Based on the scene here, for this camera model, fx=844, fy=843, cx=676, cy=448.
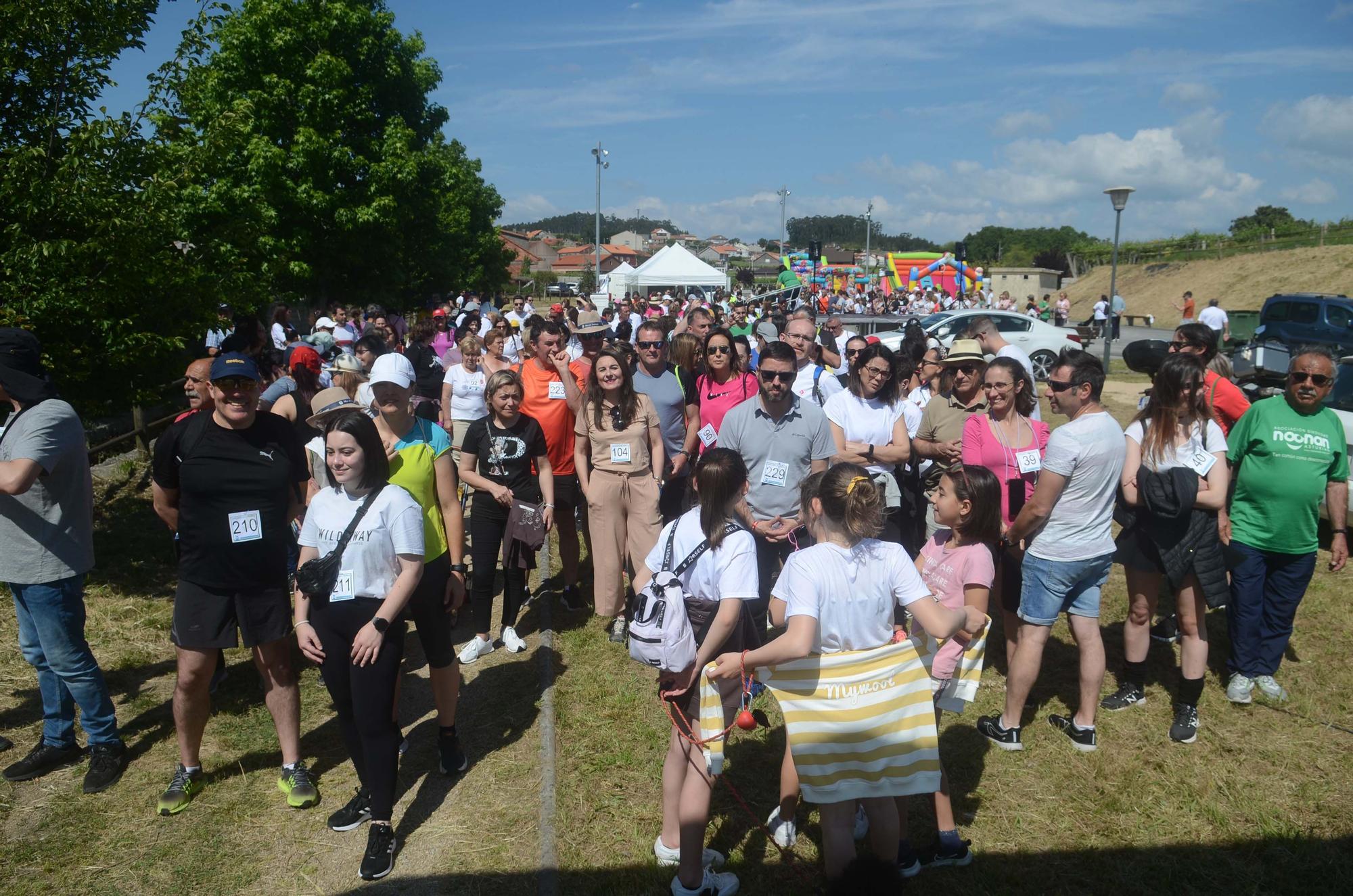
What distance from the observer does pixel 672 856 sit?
3.42 m

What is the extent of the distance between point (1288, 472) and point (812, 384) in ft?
10.6

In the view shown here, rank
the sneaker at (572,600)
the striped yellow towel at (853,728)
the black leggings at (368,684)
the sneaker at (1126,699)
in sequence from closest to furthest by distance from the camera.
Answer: the striped yellow towel at (853,728), the black leggings at (368,684), the sneaker at (1126,699), the sneaker at (572,600)

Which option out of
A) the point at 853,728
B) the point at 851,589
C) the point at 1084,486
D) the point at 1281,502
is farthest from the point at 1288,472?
the point at 853,728

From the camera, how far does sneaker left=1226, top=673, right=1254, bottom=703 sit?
475cm

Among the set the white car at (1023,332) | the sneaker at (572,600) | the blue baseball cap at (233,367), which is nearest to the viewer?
the blue baseball cap at (233,367)

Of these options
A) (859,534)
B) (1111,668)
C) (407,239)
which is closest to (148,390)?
(859,534)

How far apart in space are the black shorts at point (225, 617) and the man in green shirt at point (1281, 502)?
4.77 meters

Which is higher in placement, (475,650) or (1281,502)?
(1281,502)

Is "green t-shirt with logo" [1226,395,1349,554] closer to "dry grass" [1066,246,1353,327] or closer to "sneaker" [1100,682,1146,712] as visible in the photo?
"sneaker" [1100,682,1146,712]

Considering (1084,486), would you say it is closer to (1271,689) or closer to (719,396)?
(1271,689)

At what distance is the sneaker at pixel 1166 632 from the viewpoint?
18.4 feet

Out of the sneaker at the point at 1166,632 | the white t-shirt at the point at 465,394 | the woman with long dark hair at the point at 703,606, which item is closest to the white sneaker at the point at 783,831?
the woman with long dark hair at the point at 703,606

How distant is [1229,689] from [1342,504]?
3.90 ft

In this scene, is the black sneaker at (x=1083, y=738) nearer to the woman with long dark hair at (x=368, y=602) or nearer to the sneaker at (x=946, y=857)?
the sneaker at (x=946, y=857)
